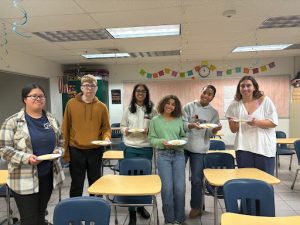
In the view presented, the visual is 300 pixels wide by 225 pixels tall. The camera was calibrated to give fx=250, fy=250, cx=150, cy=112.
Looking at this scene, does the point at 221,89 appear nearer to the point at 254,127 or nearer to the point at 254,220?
the point at 254,127

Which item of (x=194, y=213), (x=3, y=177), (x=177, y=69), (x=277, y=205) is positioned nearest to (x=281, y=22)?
(x=277, y=205)

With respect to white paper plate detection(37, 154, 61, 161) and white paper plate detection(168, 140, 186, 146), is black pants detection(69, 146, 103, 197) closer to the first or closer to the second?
white paper plate detection(37, 154, 61, 161)

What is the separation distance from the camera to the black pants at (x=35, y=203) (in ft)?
6.08

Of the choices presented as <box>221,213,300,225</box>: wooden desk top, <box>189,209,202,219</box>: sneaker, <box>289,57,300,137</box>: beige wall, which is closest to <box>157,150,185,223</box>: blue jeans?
<box>189,209,202,219</box>: sneaker

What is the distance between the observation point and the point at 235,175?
231cm

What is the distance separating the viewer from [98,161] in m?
2.63

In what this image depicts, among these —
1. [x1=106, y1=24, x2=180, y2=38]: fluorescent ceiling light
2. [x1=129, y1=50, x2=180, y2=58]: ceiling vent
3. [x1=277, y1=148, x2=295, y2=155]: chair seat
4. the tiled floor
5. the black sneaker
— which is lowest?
the tiled floor

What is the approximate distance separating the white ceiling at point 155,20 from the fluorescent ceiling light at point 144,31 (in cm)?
16

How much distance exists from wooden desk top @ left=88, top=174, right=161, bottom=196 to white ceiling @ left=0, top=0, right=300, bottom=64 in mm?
1955

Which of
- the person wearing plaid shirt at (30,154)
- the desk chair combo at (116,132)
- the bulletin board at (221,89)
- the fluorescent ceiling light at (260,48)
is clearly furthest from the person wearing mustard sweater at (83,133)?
the bulletin board at (221,89)

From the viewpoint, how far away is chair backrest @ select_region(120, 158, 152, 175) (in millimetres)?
2604

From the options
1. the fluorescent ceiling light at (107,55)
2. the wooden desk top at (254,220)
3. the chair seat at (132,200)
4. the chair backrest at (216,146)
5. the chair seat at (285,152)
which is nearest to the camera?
the wooden desk top at (254,220)

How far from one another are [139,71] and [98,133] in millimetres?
5086

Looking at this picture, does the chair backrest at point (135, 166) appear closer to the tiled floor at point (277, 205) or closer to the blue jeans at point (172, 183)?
the blue jeans at point (172, 183)
